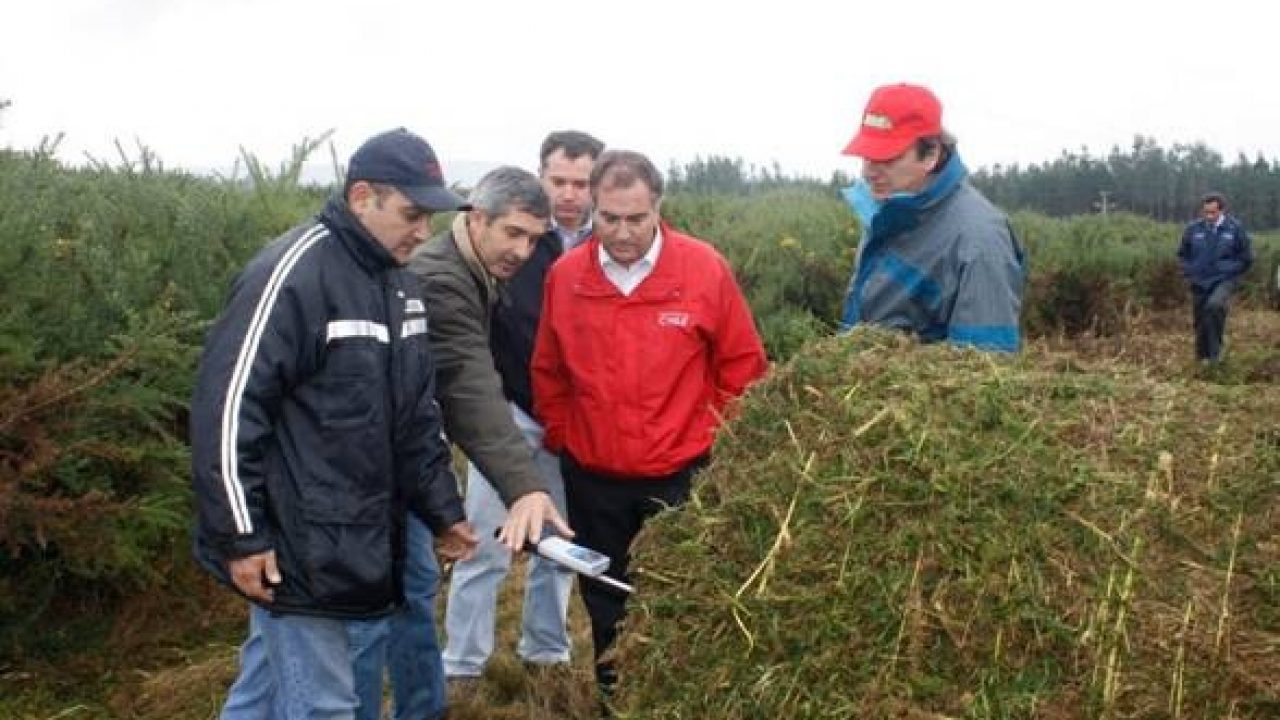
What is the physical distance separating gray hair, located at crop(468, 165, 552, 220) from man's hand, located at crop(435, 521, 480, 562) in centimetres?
94

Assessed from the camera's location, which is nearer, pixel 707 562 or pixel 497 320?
pixel 707 562

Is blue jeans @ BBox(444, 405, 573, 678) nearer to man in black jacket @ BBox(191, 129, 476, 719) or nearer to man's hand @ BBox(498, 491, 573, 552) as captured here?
man's hand @ BBox(498, 491, 573, 552)

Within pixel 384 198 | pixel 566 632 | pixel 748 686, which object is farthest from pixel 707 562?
pixel 566 632

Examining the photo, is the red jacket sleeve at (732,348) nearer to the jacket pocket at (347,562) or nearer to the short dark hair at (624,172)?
the short dark hair at (624,172)

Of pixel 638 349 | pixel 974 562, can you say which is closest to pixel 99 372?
pixel 638 349

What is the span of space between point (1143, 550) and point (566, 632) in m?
3.08

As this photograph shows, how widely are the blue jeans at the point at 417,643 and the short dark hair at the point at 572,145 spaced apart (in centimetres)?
151

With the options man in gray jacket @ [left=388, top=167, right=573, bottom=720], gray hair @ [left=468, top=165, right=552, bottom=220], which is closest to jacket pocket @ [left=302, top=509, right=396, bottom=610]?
man in gray jacket @ [left=388, top=167, right=573, bottom=720]

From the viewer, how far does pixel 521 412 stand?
4609 mm

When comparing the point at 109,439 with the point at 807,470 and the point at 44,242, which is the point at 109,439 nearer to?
the point at 44,242

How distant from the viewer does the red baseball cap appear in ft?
11.1

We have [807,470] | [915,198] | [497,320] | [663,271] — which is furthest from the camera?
[497,320]

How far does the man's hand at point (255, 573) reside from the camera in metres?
2.78

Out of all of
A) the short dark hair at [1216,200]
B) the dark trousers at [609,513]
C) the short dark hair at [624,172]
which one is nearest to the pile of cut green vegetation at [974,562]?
the dark trousers at [609,513]
